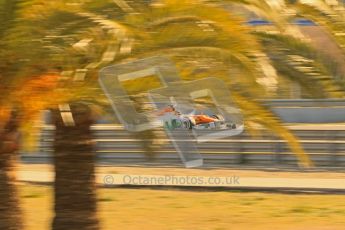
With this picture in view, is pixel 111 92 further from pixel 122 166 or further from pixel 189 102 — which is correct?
pixel 122 166

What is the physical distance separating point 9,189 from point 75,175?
24.7 inches

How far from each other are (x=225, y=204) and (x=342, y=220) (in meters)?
2.10

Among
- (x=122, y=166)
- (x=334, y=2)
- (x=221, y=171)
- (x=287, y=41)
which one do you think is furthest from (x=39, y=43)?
(x=122, y=166)

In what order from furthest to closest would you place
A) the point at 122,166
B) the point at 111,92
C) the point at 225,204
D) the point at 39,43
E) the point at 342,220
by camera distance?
the point at 122,166 → the point at 225,204 → the point at 342,220 → the point at 111,92 → the point at 39,43

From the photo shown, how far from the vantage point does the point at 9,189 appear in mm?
7230

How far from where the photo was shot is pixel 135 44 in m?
5.68

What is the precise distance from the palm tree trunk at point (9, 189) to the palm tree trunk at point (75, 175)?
39cm

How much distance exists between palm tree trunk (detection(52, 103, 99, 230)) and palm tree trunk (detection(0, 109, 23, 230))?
1.28 feet
